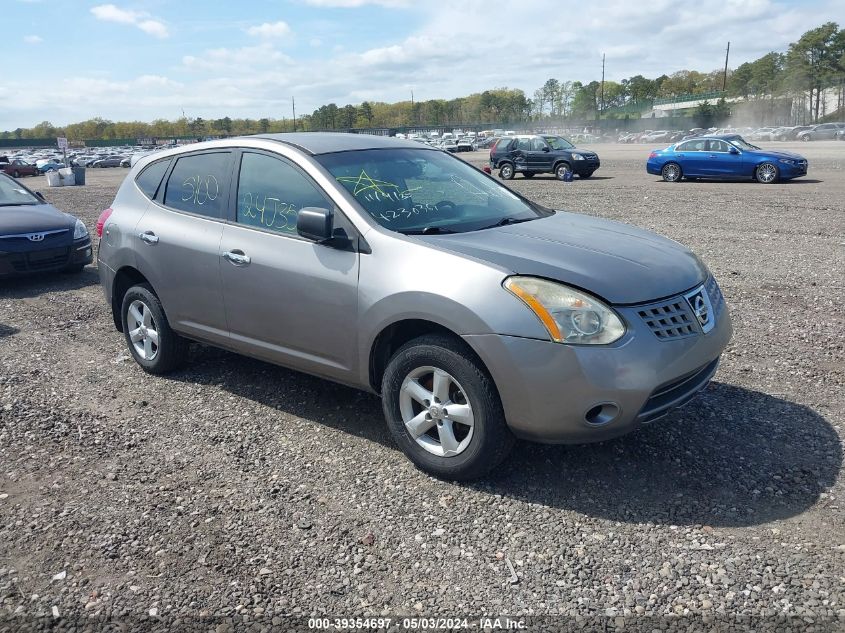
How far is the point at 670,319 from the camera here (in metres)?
3.59

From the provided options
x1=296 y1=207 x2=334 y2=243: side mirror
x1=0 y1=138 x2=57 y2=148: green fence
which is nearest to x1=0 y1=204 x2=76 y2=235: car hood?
x1=296 y1=207 x2=334 y2=243: side mirror

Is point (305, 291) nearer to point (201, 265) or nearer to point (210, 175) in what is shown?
point (201, 265)

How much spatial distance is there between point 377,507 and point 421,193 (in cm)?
197

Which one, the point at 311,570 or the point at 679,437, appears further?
the point at 679,437

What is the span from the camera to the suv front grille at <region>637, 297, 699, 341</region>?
Answer: 3.50 meters

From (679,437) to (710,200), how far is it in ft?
45.7

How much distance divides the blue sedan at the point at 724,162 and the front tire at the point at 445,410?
67.3 ft

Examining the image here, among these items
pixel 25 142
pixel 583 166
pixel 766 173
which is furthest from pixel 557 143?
pixel 25 142

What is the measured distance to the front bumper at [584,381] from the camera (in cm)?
334

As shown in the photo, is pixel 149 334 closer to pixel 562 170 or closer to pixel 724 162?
pixel 724 162

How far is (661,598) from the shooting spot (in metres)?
2.85

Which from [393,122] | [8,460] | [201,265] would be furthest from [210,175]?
[393,122]

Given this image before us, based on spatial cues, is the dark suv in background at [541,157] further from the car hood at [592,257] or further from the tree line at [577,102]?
the tree line at [577,102]

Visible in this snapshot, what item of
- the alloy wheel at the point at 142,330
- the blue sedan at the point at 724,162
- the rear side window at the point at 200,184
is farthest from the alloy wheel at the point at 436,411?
the blue sedan at the point at 724,162
